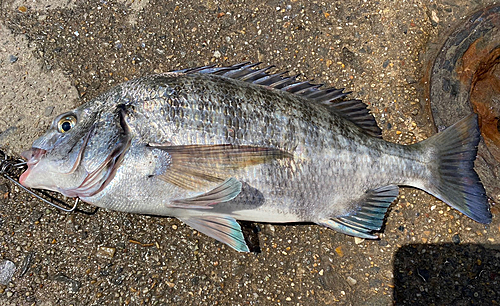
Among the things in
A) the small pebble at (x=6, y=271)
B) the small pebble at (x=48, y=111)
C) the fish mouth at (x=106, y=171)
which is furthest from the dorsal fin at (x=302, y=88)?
the small pebble at (x=6, y=271)

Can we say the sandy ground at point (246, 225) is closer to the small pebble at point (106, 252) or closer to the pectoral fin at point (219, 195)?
the small pebble at point (106, 252)

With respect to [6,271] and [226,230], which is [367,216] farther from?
[6,271]

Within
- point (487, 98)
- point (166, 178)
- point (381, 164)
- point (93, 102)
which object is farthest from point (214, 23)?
point (487, 98)

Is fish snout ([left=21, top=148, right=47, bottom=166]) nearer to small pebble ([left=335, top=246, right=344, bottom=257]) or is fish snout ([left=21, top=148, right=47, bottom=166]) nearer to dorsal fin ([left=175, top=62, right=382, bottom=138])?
dorsal fin ([left=175, top=62, right=382, bottom=138])

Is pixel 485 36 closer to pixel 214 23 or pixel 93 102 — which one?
pixel 214 23

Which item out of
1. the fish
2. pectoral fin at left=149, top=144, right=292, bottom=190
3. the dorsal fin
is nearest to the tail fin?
the fish

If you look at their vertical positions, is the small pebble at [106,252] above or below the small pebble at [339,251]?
below
